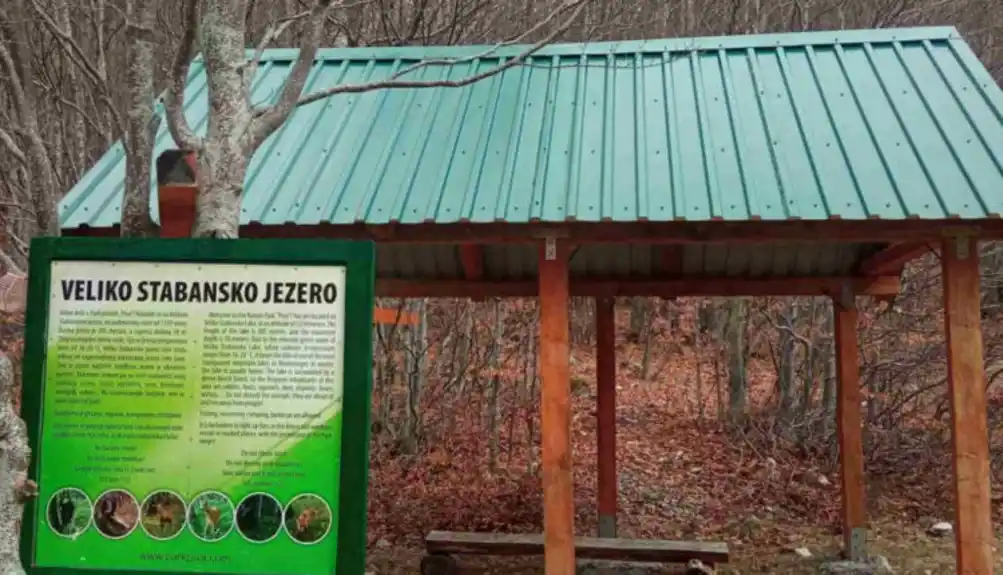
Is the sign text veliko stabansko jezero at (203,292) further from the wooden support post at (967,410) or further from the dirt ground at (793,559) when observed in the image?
the dirt ground at (793,559)

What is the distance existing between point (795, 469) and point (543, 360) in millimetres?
7347

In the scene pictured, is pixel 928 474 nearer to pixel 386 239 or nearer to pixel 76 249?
pixel 386 239

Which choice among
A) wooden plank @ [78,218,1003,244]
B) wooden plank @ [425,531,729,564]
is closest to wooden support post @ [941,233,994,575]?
wooden plank @ [78,218,1003,244]

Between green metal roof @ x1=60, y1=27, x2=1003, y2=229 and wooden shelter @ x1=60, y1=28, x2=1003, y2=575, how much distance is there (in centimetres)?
2

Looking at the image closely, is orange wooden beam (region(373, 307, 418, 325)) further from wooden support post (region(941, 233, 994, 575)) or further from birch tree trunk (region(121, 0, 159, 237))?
birch tree trunk (region(121, 0, 159, 237))

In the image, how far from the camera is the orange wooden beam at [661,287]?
25.0 ft

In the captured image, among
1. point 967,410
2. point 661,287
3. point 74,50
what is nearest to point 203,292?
point 74,50

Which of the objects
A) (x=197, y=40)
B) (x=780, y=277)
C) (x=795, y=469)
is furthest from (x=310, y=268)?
(x=795, y=469)

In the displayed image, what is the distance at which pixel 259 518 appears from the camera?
8.89 ft

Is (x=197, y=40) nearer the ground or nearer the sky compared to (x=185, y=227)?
nearer the sky

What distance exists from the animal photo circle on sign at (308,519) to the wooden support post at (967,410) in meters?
3.83

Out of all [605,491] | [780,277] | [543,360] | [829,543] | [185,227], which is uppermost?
[780,277]

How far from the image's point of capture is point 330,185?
543 centimetres

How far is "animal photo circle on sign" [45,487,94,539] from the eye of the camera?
2719 mm
